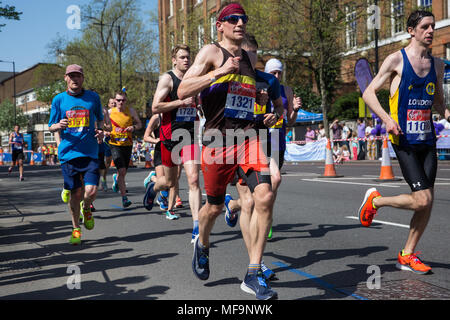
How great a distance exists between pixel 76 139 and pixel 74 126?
0.16m

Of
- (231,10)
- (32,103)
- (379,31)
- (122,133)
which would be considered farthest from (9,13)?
(32,103)

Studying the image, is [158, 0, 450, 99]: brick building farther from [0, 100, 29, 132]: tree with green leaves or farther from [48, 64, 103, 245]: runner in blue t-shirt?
[0, 100, 29, 132]: tree with green leaves

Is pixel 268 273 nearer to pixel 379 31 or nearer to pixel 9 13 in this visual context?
pixel 9 13

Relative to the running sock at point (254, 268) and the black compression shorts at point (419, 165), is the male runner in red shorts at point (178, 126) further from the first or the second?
the black compression shorts at point (419, 165)

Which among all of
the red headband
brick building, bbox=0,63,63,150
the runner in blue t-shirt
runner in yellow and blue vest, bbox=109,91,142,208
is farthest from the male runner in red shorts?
brick building, bbox=0,63,63,150

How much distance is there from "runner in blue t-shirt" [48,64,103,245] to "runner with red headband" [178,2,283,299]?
9.04 ft

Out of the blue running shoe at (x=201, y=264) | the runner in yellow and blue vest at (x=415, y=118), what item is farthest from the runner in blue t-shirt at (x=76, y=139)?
the runner in yellow and blue vest at (x=415, y=118)

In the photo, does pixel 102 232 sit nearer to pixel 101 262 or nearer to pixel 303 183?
pixel 101 262

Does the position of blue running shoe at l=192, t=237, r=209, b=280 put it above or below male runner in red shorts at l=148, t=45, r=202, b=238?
A: below

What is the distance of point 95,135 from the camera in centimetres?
654

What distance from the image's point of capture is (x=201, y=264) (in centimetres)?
421

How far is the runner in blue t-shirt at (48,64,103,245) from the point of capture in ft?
20.8

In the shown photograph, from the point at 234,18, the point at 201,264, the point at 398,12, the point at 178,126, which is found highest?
the point at 398,12

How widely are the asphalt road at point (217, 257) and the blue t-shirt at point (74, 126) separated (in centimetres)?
112
